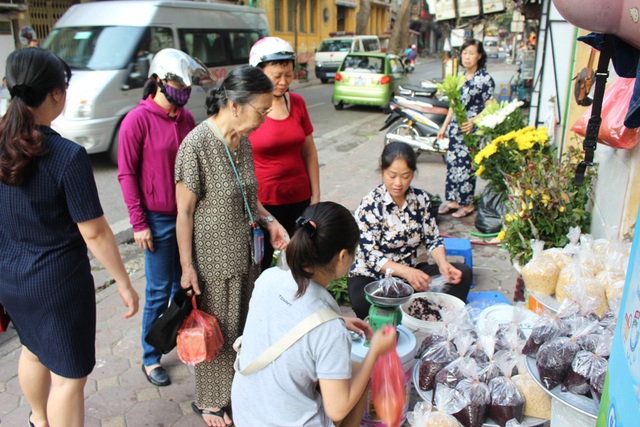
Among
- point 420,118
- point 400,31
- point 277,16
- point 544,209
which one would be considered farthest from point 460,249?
point 277,16

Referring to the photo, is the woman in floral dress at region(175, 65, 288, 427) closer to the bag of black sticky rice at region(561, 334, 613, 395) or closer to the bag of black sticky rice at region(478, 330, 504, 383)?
the bag of black sticky rice at region(478, 330, 504, 383)

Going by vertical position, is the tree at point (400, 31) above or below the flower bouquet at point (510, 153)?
above

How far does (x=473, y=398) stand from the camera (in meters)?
2.30

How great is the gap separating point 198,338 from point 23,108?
1.23m

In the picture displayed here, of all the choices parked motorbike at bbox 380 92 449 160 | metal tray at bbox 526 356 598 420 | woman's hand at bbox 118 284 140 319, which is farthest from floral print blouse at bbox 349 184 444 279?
parked motorbike at bbox 380 92 449 160

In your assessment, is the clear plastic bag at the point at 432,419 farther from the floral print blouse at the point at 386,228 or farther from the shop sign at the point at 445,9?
the shop sign at the point at 445,9

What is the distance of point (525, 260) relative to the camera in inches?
138

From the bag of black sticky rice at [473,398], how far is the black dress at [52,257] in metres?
1.60

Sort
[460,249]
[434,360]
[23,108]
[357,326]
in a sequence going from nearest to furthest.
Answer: [23,108]
[357,326]
[434,360]
[460,249]

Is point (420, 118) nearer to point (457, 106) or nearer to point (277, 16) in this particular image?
point (457, 106)

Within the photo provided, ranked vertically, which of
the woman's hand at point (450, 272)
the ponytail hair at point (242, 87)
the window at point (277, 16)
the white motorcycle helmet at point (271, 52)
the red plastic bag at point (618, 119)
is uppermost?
the window at point (277, 16)

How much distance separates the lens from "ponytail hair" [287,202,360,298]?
173 centimetres

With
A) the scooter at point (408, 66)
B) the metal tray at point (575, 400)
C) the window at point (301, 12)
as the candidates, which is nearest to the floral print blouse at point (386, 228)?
the metal tray at point (575, 400)

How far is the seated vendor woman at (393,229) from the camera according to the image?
10.2 ft
